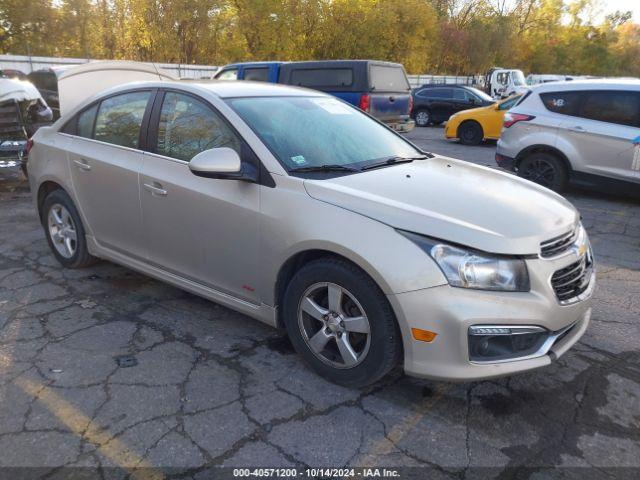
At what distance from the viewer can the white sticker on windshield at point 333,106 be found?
389cm

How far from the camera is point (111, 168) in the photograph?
3.90 meters

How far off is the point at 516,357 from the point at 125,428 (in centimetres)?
194

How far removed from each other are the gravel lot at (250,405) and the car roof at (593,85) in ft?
14.3

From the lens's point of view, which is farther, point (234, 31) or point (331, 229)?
point (234, 31)

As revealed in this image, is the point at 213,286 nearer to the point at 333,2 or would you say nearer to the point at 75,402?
the point at 75,402

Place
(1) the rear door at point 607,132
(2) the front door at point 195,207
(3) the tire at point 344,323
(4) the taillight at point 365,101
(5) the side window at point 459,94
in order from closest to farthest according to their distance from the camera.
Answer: (3) the tire at point 344,323 < (2) the front door at point 195,207 < (1) the rear door at point 607,132 < (4) the taillight at point 365,101 < (5) the side window at point 459,94

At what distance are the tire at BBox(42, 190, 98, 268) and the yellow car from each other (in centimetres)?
1167

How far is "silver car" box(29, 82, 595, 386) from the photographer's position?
2.53 meters

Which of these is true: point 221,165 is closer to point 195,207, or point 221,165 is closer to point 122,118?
point 195,207

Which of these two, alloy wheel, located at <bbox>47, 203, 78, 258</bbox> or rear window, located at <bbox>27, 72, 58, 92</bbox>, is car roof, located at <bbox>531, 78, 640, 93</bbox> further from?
rear window, located at <bbox>27, 72, 58, 92</bbox>

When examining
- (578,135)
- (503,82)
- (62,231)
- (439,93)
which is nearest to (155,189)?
(62,231)

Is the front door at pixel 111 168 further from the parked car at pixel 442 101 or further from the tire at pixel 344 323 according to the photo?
the parked car at pixel 442 101

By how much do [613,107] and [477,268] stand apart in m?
6.02

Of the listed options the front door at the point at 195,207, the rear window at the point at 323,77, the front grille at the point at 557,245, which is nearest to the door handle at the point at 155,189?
the front door at the point at 195,207
